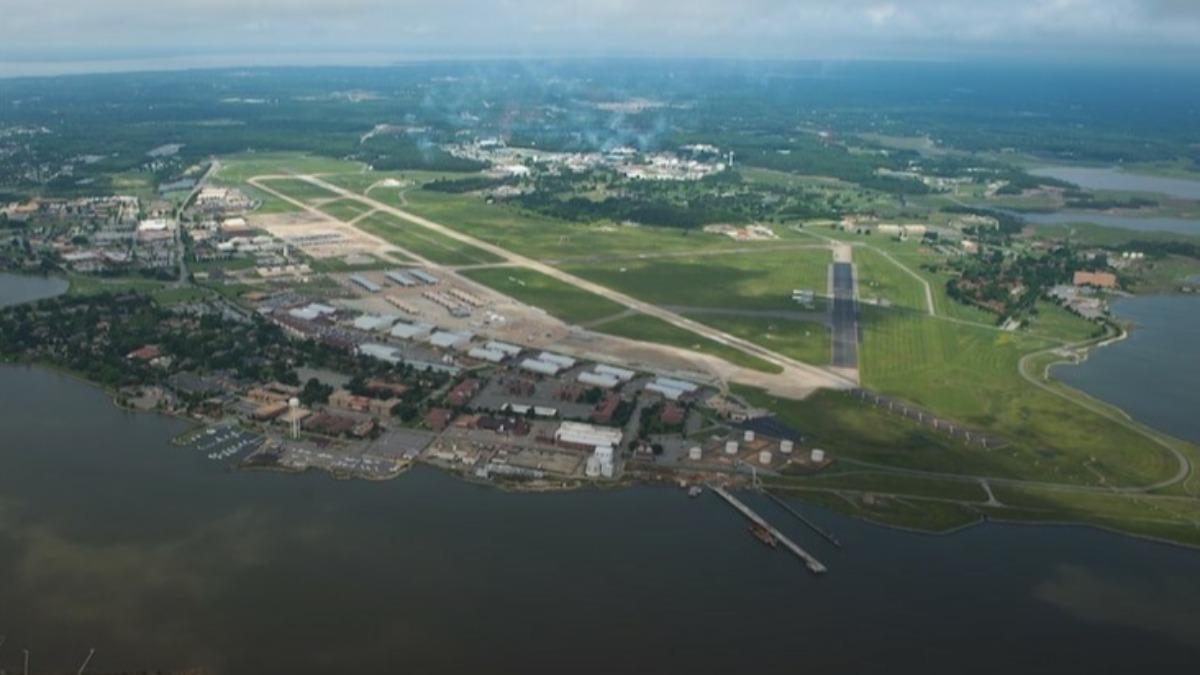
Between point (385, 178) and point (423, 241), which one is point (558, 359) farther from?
point (385, 178)

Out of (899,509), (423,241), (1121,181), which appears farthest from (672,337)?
(1121,181)

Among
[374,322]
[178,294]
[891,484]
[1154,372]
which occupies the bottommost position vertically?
[891,484]

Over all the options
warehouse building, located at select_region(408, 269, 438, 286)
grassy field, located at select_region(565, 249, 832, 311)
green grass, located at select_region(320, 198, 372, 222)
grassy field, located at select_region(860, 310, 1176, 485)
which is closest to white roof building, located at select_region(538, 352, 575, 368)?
grassy field, located at select_region(565, 249, 832, 311)

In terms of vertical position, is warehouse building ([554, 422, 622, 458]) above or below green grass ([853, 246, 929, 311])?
below

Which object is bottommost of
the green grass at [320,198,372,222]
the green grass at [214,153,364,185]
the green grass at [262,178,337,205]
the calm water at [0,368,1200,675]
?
the calm water at [0,368,1200,675]

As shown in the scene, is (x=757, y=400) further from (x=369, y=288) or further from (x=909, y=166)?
(x=909, y=166)

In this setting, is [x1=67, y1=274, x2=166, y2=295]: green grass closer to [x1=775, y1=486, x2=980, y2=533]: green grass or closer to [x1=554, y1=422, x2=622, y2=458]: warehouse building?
[x1=554, y1=422, x2=622, y2=458]: warehouse building

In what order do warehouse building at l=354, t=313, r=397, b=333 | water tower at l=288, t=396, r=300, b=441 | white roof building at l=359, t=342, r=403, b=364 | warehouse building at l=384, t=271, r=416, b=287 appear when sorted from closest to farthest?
water tower at l=288, t=396, r=300, b=441, white roof building at l=359, t=342, r=403, b=364, warehouse building at l=354, t=313, r=397, b=333, warehouse building at l=384, t=271, r=416, b=287
